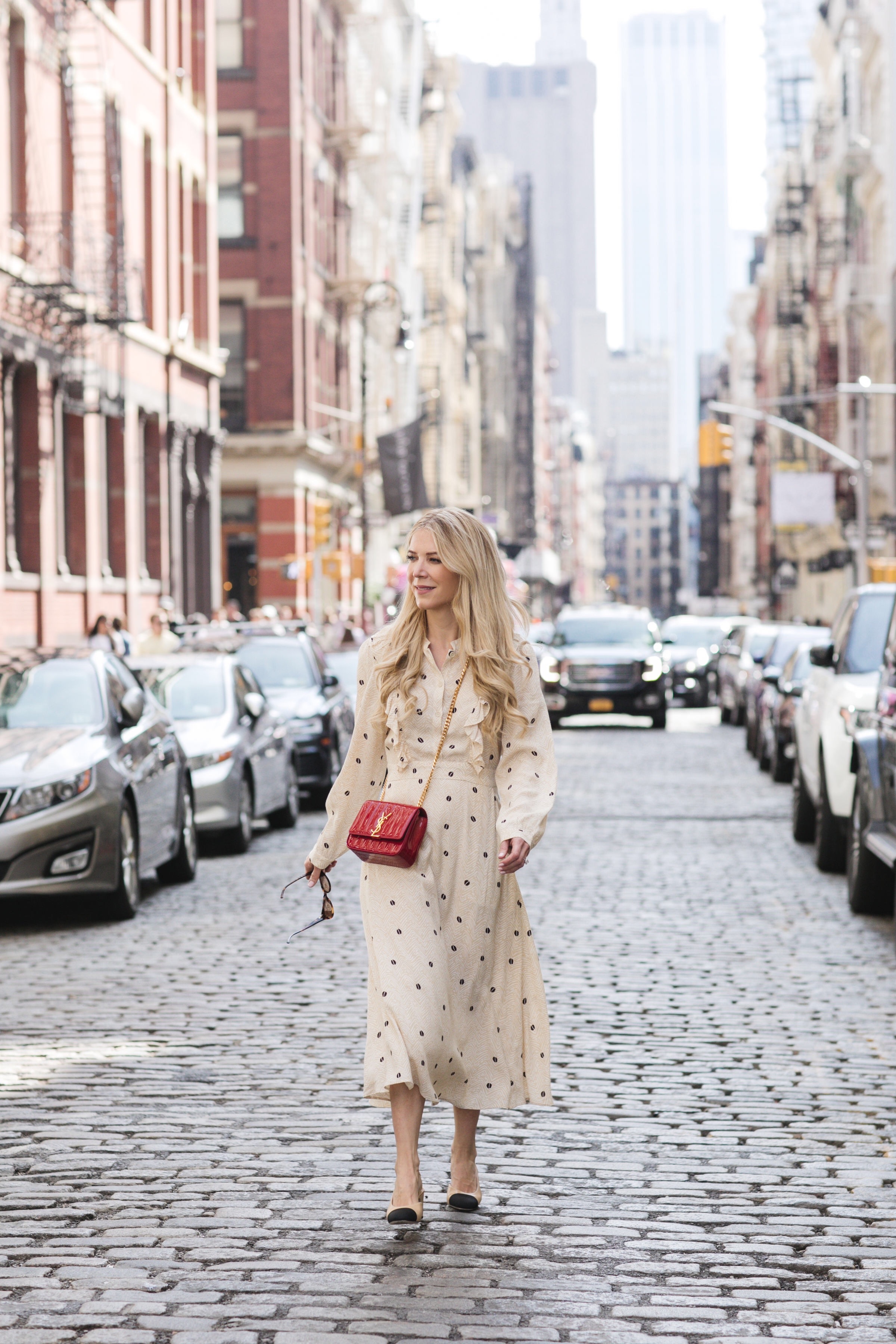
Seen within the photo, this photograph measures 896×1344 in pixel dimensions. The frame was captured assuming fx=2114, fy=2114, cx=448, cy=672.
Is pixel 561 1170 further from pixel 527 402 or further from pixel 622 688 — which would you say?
pixel 527 402

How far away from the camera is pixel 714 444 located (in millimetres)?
43031

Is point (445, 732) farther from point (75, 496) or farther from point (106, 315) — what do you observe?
point (75, 496)

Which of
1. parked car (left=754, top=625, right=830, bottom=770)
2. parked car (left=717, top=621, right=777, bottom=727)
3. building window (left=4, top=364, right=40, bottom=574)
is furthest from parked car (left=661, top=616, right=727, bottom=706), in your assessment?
building window (left=4, top=364, right=40, bottom=574)

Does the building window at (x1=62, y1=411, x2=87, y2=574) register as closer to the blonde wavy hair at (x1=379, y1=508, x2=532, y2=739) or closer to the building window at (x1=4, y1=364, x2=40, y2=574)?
the building window at (x1=4, y1=364, x2=40, y2=574)

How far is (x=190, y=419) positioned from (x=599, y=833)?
78.3 ft

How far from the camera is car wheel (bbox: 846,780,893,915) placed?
11.3 m

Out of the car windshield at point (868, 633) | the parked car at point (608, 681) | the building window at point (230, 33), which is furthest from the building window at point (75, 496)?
the building window at point (230, 33)

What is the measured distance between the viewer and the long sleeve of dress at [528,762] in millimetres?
5320

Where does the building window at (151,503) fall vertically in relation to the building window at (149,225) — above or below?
below

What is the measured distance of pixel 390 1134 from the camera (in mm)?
6453

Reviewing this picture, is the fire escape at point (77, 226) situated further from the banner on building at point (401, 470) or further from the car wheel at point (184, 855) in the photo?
the car wheel at point (184, 855)

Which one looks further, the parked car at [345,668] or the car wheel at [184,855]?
the parked car at [345,668]

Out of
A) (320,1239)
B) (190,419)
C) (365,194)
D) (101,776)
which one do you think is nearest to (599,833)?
(101,776)

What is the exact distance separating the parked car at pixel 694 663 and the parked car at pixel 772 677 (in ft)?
50.7
